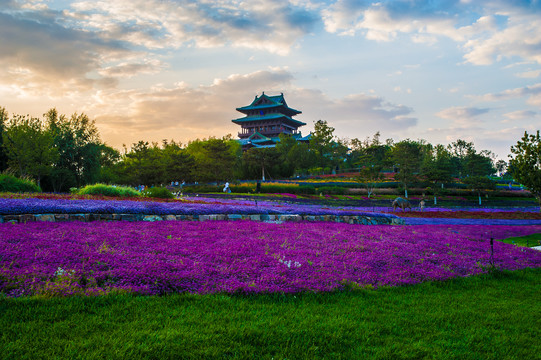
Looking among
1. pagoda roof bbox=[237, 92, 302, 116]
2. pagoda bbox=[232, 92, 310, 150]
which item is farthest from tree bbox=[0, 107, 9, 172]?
pagoda roof bbox=[237, 92, 302, 116]

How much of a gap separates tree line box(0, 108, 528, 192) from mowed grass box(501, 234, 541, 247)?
66.9 ft

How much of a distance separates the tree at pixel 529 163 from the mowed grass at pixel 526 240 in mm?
9523

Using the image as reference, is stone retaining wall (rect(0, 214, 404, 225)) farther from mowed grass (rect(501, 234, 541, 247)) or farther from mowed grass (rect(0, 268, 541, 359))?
mowed grass (rect(0, 268, 541, 359))

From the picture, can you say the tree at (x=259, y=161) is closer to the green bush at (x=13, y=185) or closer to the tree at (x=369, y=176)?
the tree at (x=369, y=176)

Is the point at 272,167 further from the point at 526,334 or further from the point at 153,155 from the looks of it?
the point at 526,334

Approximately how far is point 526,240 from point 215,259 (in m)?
14.3

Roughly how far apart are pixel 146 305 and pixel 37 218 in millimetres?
6298

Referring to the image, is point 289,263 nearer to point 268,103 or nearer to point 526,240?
point 526,240

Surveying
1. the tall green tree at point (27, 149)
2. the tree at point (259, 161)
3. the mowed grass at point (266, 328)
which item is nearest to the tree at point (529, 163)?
the mowed grass at point (266, 328)

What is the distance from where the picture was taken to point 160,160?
46156 mm

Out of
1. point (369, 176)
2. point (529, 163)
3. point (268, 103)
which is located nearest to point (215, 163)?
point (369, 176)

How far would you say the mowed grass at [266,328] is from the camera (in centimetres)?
338

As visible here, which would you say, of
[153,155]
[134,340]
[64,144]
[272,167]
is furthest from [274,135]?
[134,340]

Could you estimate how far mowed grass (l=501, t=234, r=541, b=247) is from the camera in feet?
44.7
